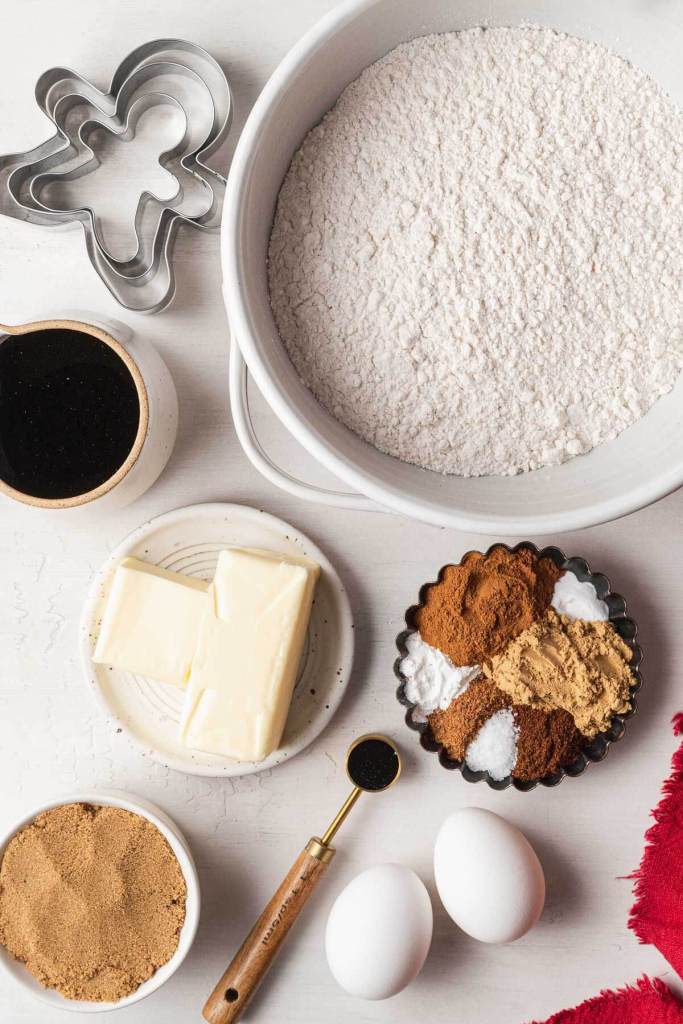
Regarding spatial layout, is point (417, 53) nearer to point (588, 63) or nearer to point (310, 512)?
point (588, 63)

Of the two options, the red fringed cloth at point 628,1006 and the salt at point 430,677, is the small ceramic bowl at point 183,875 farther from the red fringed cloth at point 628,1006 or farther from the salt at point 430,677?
the red fringed cloth at point 628,1006

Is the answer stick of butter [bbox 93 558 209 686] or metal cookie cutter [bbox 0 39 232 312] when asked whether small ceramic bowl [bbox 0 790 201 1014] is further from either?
metal cookie cutter [bbox 0 39 232 312]

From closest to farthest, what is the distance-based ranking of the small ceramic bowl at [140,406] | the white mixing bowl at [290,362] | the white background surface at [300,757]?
the white mixing bowl at [290,362] < the small ceramic bowl at [140,406] < the white background surface at [300,757]

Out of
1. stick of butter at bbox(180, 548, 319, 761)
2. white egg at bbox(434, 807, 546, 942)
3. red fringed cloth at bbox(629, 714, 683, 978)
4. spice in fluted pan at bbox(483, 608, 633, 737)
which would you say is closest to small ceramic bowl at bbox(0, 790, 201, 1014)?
stick of butter at bbox(180, 548, 319, 761)

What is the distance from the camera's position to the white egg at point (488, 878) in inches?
32.1

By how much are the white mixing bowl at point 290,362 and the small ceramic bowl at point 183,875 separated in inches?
15.0

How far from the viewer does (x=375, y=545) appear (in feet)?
2.92

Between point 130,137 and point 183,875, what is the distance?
0.76 m

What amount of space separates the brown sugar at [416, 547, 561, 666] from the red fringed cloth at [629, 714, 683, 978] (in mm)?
227

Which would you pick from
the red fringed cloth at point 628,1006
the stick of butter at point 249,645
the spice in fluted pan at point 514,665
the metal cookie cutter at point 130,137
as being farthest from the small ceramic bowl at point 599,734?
the metal cookie cutter at point 130,137

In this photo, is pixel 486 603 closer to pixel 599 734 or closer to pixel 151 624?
pixel 599 734

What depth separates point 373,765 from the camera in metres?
0.88

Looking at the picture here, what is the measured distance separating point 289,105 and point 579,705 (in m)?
0.59

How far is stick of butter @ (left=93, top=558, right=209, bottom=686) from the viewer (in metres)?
0.83
